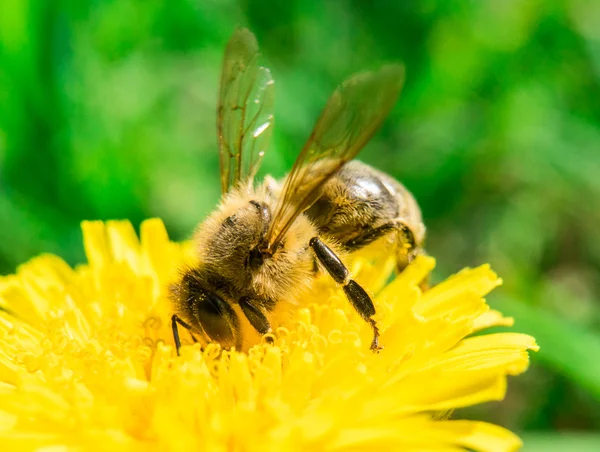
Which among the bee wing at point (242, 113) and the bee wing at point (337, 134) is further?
the bee wing at point (242, 113)

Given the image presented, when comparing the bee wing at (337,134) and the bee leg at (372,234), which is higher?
the bee wing at (337,134)

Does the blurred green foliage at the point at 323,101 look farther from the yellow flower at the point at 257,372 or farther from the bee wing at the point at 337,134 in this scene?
the bee wing at the point at 337,134

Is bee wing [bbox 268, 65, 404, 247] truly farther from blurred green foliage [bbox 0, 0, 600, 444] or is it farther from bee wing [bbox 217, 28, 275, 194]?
blurred green foliage [bbox 0, 0, 600, 444]

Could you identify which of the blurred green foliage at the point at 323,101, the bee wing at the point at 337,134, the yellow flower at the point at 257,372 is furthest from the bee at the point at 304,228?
the blurred green foliage at the point at 323,101

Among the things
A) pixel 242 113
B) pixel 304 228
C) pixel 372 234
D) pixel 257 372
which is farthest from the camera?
pixel 242 113

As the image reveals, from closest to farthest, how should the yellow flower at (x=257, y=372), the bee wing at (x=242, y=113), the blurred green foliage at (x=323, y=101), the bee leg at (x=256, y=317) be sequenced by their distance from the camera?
the yellow flower at (x=257, y=372) < the bee leg at (x=256, y=317) < the bee wing at (x=242, y=113) < the blurred green foliage at (x=323, y=101)

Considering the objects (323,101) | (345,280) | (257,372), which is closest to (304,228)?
(345,280)

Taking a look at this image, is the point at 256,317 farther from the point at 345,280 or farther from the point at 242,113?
the point at 242,113
